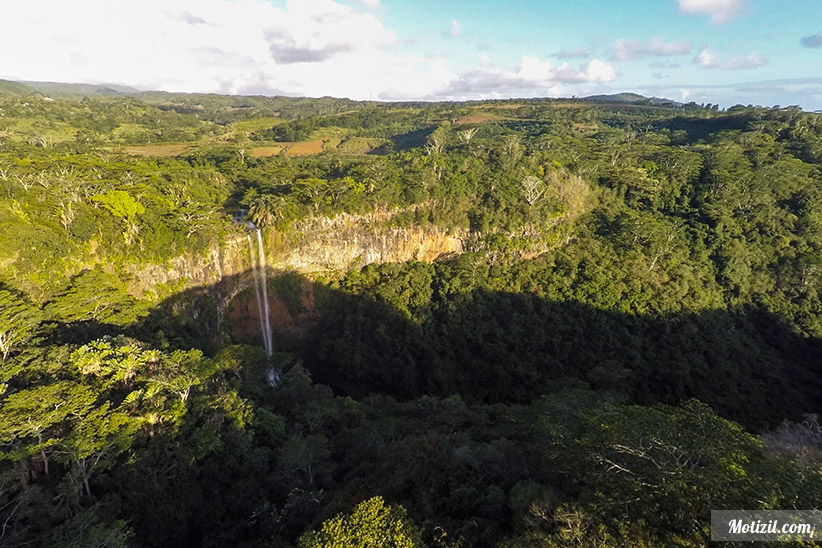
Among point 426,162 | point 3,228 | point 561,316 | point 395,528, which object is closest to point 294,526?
point 395,528

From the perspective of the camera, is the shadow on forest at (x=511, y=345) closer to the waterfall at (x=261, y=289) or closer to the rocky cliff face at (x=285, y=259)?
the rocky cliff face at (x=285, y=259)

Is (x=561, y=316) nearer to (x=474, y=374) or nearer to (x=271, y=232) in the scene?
(x=474, y=374)

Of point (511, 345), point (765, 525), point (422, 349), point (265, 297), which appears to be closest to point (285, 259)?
point (265, 297)

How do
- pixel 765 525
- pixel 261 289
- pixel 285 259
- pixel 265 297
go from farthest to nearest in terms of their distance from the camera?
pixel 285 259 < pixel 265 297 < pixel 261 289 < pixel 765 525

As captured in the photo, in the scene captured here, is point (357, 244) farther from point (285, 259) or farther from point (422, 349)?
point (422, 349)

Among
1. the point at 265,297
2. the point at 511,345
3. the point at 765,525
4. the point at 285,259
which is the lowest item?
the point at 511,345

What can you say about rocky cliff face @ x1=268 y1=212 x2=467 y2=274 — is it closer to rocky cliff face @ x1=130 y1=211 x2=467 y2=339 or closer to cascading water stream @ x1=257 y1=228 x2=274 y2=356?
rocky cliff face @ x1=130 y1=211 x2=467 y2=339
